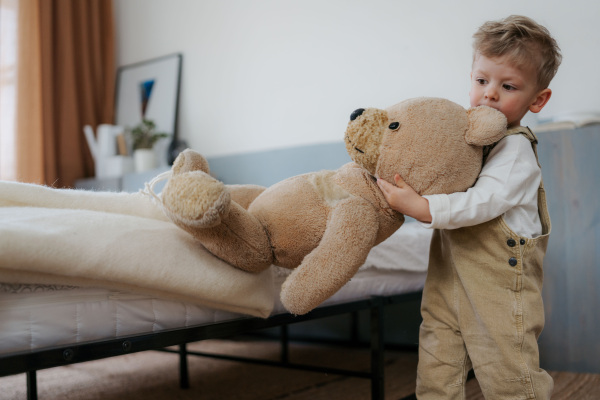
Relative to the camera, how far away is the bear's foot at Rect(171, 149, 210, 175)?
93 centimetres

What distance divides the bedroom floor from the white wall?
92cm

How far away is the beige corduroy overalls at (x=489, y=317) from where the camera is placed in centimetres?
95

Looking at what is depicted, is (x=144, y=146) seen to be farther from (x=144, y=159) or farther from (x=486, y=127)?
(x=486, y=127)

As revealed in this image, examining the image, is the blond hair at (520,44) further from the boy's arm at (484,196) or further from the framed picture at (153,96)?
the framed picture at (153,96)

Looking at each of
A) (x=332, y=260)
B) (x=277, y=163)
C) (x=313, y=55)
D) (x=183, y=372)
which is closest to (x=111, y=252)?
(x=332, y=260)

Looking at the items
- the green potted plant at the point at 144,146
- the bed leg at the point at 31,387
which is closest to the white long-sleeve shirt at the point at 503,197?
the bed leg at the point at 31,387

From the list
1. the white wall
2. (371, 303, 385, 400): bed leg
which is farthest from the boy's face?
the white wall

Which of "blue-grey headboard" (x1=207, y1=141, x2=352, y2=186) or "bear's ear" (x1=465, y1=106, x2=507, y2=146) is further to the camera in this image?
"blue-grey headboard" (x1=207, y1=141, x2=352, y2=186)

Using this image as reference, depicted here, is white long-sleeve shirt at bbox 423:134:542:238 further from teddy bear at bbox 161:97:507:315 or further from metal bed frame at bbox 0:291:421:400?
metal bed frame at bbox 0:291:421:400

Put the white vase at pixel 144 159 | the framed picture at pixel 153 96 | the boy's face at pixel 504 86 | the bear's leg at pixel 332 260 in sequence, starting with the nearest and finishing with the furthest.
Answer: the bear's leg at pixel 332 260 < the boy's face at pixel 504 86 < the white vase at pixel 144 159 < the framed picture at pixel 153 96

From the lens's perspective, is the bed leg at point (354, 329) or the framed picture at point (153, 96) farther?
the framed picture at point (153, 96)

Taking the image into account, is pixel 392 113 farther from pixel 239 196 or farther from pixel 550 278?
pixel 550 278

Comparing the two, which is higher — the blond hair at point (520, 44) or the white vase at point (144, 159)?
the blond hair at point (520, 44)

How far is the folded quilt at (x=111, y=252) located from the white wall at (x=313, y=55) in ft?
4.46
